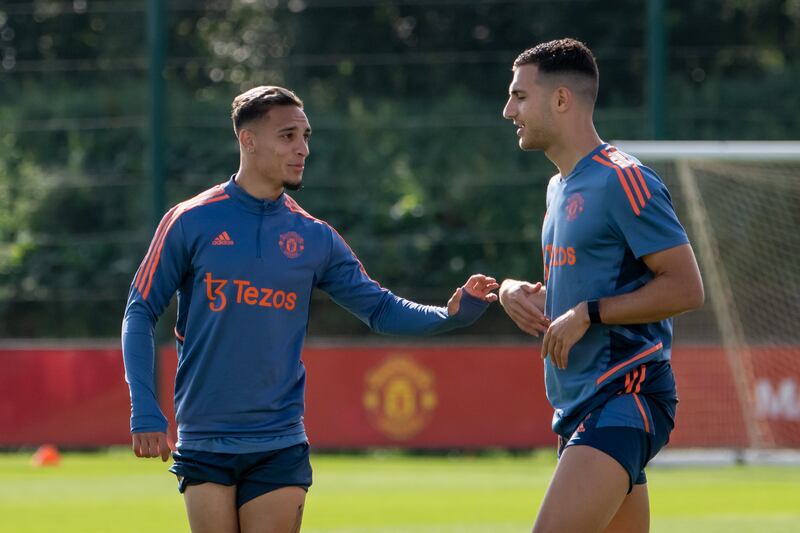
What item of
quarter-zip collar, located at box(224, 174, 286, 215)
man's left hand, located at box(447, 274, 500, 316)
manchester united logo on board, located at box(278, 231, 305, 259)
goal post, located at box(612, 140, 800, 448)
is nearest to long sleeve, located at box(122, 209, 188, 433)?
quarter-zip collar, located at box(224, 174, 286, 215)

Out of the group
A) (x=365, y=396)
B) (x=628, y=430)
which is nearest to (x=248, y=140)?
(x=628, y=430)

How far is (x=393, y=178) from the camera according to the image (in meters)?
22.3

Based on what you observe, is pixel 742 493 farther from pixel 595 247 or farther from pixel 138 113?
pixel 138 113

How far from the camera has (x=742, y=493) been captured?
13.4m

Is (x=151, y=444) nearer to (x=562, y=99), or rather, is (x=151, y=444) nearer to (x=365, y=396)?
(x=562, y=99)

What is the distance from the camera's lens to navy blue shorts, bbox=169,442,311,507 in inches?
221

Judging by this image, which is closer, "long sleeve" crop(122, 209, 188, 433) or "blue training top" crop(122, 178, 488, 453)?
"long sleeve" crop(122, 209, 188, 433)

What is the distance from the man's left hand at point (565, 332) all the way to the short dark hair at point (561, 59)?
913mm

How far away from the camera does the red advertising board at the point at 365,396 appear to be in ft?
59.0

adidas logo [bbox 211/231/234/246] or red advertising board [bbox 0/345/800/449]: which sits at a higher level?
adidas logo [bbox 211/231/234/246]

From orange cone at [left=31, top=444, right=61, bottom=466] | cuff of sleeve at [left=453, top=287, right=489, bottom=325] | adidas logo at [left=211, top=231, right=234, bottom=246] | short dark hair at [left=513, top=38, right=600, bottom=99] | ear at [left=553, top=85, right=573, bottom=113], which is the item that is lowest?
orange cone at [left=31, top=444, right=61, bottom=466]

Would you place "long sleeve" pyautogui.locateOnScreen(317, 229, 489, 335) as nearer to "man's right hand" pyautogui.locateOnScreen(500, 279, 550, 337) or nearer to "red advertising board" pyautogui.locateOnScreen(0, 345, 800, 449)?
"man's right hand" pyautogui.locateOnScreen(500, 279, 550, 337)

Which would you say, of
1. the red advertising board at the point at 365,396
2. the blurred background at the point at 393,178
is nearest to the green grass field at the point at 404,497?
the red advertising board at the point at 365,396

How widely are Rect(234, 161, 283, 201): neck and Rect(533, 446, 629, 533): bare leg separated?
1600 mm
